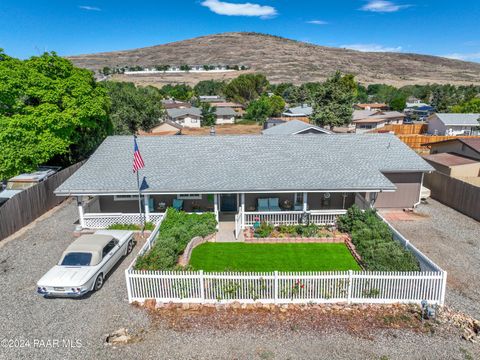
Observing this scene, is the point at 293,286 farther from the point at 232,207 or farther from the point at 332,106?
the point at 332,106

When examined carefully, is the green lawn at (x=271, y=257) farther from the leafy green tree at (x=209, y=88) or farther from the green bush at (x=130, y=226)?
the leafy green tree at (x=209, y=88)

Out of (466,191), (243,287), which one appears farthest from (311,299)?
(466,191)

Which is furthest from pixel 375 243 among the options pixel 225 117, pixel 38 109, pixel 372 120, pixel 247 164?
pixel 225 117

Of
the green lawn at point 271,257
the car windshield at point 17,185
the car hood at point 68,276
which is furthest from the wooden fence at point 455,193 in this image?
the car windshield at point 17,185

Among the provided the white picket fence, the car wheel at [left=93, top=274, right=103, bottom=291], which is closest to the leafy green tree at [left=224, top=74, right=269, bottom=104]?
the car wheel at [left=93, top=274, right=103, bottom=291]

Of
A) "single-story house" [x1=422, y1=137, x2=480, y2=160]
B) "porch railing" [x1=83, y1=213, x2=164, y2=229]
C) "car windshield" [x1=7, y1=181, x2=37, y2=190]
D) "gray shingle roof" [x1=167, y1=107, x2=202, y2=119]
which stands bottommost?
"porch railing" [x1=83, y1=213, x2=164, y2=229]

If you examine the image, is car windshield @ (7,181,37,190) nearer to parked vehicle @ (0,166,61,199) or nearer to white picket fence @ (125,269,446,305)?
parked vehicle @ (0,166,61,199)
